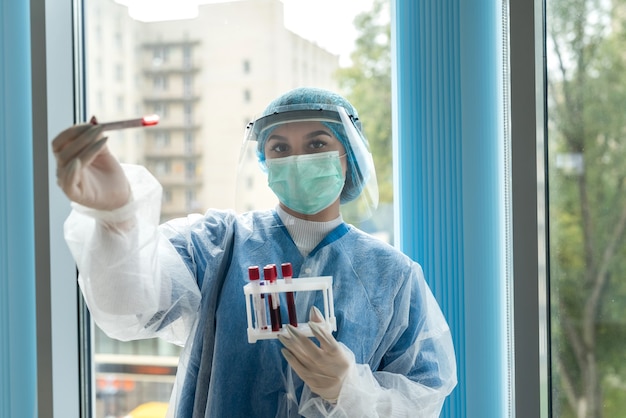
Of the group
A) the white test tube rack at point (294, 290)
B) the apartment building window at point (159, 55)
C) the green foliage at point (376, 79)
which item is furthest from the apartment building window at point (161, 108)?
the white test tube rack at point (294, 290)

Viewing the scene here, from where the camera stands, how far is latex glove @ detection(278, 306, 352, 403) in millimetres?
1167

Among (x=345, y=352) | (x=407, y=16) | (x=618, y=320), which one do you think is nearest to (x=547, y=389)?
(x=618, y=320)

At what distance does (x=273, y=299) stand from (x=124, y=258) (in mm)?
283

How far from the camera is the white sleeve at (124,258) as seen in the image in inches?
44.7

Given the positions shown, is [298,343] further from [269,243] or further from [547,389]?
[547,389]

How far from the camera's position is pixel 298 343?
117cm

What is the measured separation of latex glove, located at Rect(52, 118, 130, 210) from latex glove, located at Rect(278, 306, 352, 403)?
0.40 meters

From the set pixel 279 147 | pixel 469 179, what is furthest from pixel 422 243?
pixel 279 147

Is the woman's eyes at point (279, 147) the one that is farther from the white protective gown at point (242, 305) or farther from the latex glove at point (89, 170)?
the latex glove at point (89, 170)

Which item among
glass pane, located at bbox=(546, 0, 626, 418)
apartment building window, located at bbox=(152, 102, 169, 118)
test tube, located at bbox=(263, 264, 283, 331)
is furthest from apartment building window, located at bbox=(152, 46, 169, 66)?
glass pane, located at bbox=(546, 0, 626, 418)

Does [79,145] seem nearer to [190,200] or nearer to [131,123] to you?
[131,123]

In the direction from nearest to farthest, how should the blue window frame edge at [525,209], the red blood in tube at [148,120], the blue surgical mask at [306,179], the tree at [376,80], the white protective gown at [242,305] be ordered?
the red blood in tube at [148,120], the white protective gown at [242,305], the blue surgical mask at [306,179], the blue window frame edge at [525,209], the tree at [376,80]

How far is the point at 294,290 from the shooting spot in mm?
1207

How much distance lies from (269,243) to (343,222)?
17 centimetres
